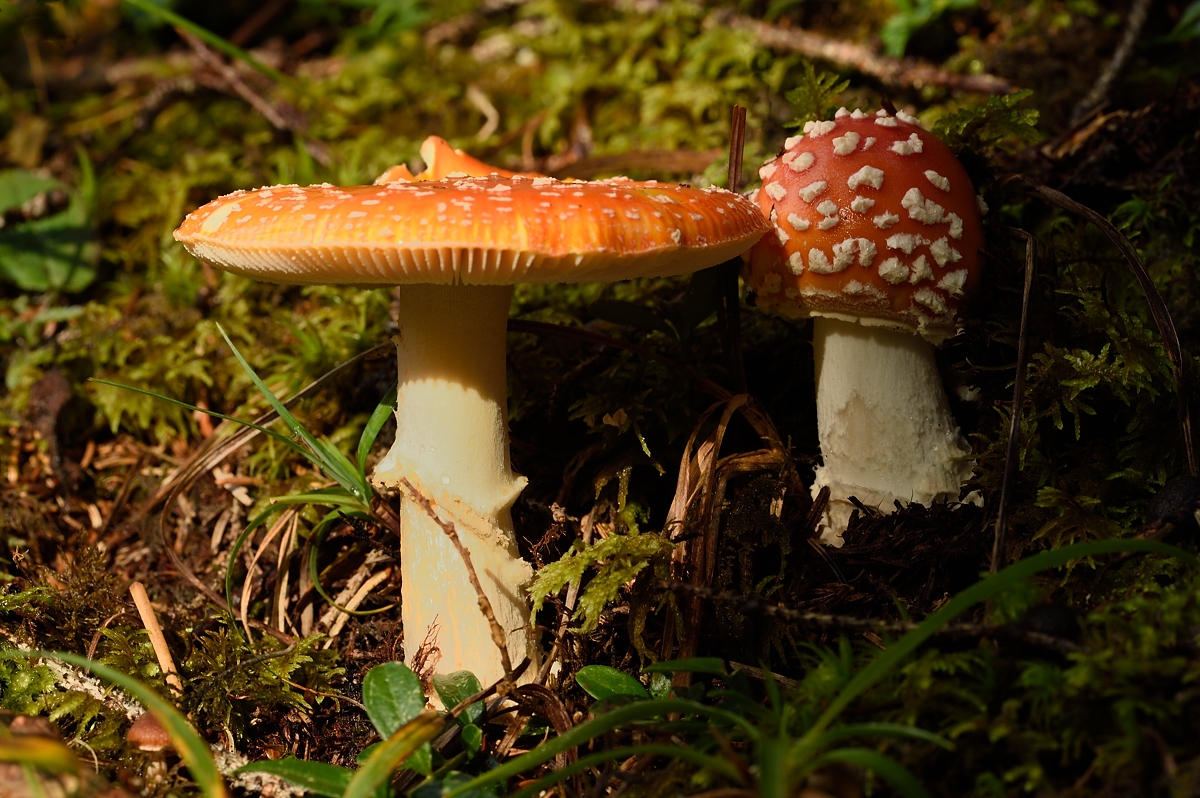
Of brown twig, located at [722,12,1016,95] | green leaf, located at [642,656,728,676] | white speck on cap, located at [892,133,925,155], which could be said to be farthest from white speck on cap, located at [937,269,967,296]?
brown twig, located at [722,12,1016,95]

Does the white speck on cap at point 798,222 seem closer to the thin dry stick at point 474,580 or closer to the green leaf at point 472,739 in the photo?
the thin dry stick at point 474,580

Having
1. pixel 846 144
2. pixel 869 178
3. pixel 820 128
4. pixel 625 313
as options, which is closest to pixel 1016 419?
pixel 869 178

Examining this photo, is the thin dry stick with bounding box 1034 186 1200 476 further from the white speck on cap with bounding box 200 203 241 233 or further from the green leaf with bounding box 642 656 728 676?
the white speck on cap with bounding box 200 203 241 233

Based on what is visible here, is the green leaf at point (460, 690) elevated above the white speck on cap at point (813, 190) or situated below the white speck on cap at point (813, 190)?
below

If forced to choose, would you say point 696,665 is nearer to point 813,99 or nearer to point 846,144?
point 846,144

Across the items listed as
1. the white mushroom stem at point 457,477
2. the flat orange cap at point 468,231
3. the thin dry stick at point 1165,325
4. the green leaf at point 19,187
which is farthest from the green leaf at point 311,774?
the green leaf at point 19,187

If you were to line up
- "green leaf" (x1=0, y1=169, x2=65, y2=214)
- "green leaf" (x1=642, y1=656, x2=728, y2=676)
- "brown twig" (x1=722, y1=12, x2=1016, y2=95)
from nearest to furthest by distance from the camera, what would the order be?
"green leaf" (x1=642, y1=656, x2=728, y2=676)
"brown twig" (x1=722, y1=12, x2=1016, y2=95)
"green leaf" (x1=0, y1=169, x2=65, y2=214)
